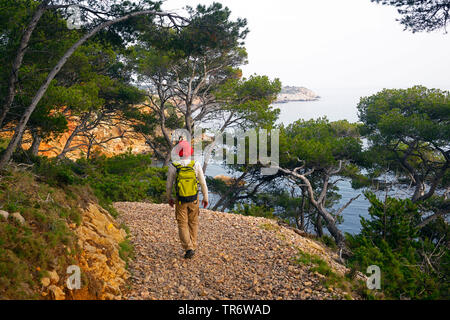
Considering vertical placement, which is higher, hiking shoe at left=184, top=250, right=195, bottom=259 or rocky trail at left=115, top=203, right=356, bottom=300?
hiking shoe at left=184, top=250, right=195, bottom=259

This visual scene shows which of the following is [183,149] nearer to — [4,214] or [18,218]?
[18,218]

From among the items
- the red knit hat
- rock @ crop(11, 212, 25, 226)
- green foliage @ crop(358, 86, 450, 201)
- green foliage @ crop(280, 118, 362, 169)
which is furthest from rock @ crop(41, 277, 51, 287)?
green foliage @ crop(358, 86, 450, 201)

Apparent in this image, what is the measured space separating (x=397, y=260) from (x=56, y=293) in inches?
238

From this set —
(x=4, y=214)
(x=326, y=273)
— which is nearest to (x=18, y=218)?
(x=4, y=214)

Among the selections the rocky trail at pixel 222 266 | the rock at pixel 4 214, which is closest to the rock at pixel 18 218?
the rock at pixel 4 214

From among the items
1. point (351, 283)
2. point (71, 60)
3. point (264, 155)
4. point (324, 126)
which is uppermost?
point (71, 60)

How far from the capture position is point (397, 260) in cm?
571

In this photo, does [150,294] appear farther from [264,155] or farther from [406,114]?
[406,114]

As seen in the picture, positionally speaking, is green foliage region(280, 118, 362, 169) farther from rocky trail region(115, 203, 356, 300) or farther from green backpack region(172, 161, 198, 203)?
green backpack region(172, 161, 198, 203)

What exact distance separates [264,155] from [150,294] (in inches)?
455

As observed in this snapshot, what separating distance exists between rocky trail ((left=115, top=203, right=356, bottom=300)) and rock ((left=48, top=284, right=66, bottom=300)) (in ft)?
2.59

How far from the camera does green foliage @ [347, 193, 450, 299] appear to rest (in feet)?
16.0

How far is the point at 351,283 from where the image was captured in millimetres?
4312
